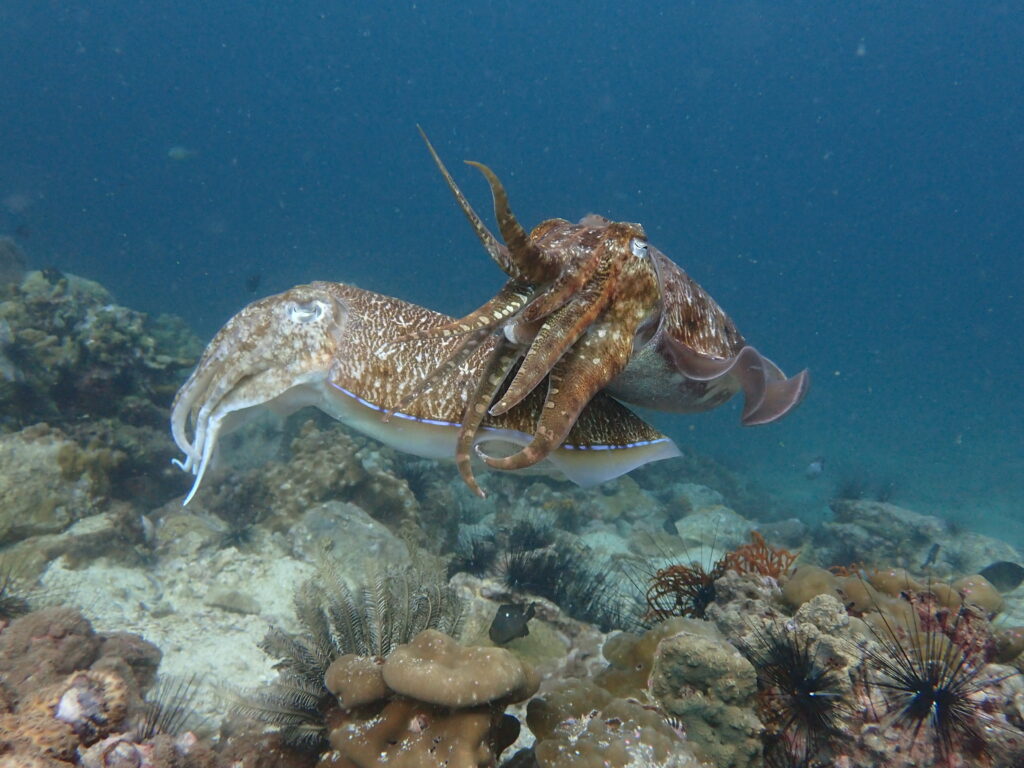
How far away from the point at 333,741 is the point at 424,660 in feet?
1.98

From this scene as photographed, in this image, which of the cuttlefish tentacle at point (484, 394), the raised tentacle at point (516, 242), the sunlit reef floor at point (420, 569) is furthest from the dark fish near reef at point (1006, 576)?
the raised tentacle at point (516, 242)

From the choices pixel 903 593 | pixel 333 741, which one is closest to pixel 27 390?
pixel 333 741

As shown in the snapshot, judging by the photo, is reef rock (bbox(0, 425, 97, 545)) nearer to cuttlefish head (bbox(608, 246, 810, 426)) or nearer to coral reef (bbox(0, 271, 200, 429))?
coral reef (bbox(0, 271, 200, 429))

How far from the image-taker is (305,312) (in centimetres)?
305

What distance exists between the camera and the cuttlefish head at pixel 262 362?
2906mm

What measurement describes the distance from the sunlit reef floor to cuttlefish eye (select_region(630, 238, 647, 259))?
201 cm

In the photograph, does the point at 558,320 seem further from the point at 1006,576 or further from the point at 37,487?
the point at 1006,576

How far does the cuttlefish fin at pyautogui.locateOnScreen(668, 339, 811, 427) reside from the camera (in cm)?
256

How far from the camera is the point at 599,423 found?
2.78 metres

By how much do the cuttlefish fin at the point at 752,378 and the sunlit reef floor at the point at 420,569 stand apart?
1.26 meters

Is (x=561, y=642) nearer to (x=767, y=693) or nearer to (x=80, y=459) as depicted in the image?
(x=767, y=693)

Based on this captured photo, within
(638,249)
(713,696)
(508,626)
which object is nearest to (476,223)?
Answer: (638,249)

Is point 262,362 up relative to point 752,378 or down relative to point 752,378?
down

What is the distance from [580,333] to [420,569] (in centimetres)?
324
